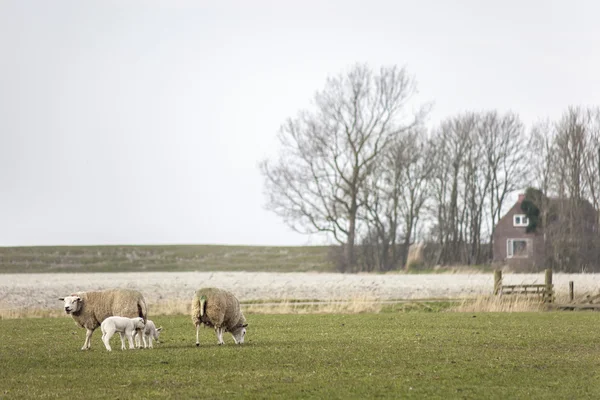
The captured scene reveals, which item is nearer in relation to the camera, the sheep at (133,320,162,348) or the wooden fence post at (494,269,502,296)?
the sheep at (133,320,162,348)

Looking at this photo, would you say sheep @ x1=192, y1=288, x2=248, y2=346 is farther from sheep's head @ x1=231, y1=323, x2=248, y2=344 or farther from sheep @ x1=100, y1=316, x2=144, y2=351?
sheep @ x1=100, y1=316, x2=144, y2=351

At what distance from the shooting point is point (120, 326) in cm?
2192

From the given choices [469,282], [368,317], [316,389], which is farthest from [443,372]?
[469,282]

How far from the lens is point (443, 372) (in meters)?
18.4

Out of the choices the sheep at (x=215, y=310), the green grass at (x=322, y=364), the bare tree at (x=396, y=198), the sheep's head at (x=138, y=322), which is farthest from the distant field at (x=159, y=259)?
the sheep's head at (x=138, y=322)

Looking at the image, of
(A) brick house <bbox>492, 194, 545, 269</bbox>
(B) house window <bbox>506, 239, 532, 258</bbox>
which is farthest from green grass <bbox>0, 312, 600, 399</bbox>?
(B) house window <bbox>506, 239, 532, 258</bbox>

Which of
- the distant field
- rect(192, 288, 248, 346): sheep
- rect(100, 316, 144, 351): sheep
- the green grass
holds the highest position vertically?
the distant field

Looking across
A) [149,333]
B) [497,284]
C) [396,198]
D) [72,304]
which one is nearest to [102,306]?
[72,304]

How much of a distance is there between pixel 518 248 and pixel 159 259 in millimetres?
42636

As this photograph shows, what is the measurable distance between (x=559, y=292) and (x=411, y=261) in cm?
4136

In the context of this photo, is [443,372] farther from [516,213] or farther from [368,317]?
[516,213]

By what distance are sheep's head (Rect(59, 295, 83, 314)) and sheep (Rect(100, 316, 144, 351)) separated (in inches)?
48.9

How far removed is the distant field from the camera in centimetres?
10450

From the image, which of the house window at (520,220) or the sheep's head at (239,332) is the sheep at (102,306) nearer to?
the sheep's head at (239,332)
